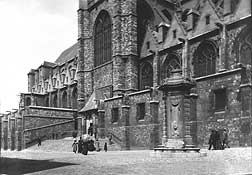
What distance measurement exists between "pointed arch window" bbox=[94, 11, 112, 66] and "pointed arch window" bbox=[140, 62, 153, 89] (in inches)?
210

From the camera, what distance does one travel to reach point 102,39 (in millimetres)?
43812

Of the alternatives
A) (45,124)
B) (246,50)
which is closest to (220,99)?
(246,50)

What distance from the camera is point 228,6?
3020 centimetres

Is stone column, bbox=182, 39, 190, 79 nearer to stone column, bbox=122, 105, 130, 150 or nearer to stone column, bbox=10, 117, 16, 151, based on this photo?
stone column, bbox=122, 105, 130, 150

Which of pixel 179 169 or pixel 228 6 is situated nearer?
pixel 179 169

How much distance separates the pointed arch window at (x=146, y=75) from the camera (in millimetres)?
38594

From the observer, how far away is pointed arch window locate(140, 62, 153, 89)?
38.6 metres

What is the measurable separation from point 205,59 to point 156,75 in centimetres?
614

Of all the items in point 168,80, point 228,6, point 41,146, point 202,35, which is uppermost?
point 228,6

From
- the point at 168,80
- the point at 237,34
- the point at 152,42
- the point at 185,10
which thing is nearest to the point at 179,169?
the point at 168,80

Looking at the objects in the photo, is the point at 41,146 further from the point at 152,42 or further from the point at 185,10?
the point at 185,10

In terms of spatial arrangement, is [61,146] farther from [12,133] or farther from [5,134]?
[5,134]

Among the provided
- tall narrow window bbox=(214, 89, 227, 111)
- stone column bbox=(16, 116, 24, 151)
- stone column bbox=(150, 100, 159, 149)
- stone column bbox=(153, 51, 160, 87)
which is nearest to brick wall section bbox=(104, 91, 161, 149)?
stone column bbox=(150, 100, 159, 149)

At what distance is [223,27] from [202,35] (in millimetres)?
2898
